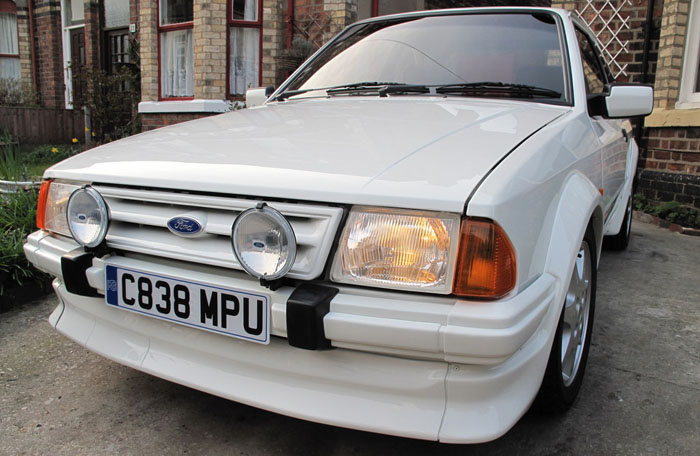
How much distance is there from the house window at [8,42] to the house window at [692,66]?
14543 mm

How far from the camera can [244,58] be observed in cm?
866

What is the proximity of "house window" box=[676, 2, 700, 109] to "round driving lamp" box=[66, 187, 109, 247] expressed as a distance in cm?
609

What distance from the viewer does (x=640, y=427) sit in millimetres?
1858

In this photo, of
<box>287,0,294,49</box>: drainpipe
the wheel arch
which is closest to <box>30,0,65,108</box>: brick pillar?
<box>287,0,294,49</box>: drainpipe

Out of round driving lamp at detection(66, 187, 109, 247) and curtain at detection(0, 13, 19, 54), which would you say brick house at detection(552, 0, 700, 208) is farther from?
curtain at detection(0, 13, 19, 54)

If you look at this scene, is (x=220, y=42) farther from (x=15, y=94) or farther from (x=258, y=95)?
(x=15, y=94)

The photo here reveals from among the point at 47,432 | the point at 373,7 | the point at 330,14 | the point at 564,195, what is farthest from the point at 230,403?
the point at 373,7

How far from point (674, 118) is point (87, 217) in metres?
6.00

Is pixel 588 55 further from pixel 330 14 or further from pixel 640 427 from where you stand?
pixel 330 14

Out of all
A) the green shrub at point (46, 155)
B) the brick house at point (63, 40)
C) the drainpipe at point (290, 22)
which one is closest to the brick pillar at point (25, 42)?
the brick house at point (63, 40)

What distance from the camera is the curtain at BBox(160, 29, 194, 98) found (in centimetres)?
903

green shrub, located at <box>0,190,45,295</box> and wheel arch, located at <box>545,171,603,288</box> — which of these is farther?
green shrub, located at <box>0,190,45,295</box>

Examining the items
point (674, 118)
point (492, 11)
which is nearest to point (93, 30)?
point (674, 118)

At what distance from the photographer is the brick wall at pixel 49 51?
12727 mm
